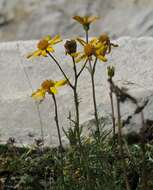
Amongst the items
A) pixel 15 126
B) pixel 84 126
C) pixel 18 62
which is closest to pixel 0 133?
pixel 15 126

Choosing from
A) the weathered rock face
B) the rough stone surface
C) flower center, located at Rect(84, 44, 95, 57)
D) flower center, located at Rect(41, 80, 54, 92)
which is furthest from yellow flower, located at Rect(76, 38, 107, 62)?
the weathered rock face

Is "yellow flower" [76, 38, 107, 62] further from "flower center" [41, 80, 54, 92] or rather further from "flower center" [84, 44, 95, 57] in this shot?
"flower center" [41, 80, 54, 92]

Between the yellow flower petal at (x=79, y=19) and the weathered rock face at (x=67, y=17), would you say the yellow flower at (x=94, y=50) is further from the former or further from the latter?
the weathered rock face at (x=67, y=17)

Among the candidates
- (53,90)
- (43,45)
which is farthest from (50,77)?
(53,90)

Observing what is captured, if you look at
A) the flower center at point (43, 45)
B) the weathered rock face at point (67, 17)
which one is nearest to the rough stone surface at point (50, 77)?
the flower center at point (43, 45)

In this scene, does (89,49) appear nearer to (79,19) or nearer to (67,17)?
(79,19)

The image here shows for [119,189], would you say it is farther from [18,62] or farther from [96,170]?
[18,62]

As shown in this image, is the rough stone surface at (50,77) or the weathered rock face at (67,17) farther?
the weathered rock face at (67,17)
